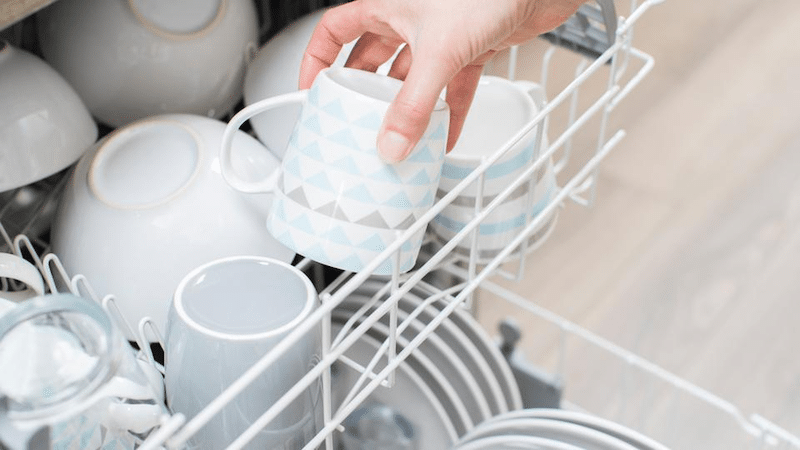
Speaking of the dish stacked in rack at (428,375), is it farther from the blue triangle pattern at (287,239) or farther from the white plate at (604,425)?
the blue triangle pattern at (287,239)

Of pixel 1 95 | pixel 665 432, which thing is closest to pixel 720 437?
pixel 665 432

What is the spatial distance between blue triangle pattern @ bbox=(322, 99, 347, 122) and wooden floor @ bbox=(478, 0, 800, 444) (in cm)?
95

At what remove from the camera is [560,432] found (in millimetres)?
713

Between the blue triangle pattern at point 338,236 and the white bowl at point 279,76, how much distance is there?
0.16 metres

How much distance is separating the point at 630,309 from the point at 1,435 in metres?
1.18

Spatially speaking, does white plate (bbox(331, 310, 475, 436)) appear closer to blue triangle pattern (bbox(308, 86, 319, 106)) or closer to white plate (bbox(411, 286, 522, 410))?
white plate (bbox(411, 286, 522, 410))

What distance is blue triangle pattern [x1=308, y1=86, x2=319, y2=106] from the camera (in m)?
0.55

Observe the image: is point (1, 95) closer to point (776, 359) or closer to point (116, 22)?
point (116, 22)

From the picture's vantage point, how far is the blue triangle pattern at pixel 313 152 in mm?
546

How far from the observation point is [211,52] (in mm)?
718

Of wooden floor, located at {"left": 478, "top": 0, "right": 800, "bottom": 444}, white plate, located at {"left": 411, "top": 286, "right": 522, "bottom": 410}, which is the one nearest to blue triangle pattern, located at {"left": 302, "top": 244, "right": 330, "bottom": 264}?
white plate, located at {"left": 411, "top": 286, "right": 522, "bottom": 410}

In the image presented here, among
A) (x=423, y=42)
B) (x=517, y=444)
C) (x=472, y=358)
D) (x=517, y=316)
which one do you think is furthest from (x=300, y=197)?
(x=517, y=316)

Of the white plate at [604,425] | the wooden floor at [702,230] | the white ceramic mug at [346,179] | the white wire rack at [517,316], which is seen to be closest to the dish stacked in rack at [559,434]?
the white plate at [604,425]

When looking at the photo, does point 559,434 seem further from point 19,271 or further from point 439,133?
point 19,271
